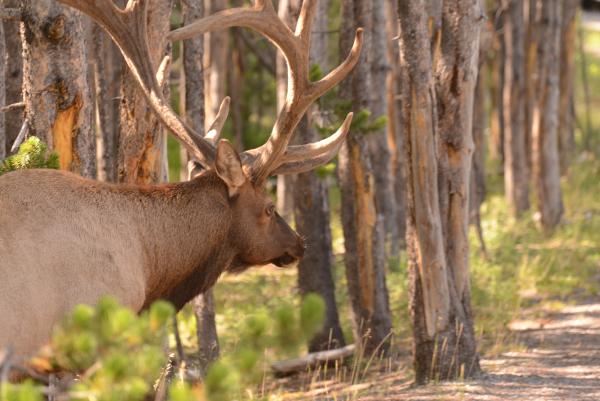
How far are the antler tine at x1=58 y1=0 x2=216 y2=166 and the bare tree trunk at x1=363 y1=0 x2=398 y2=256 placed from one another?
668cm

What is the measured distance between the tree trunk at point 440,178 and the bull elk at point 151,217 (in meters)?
1.52

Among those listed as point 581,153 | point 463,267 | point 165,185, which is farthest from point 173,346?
point 581,153

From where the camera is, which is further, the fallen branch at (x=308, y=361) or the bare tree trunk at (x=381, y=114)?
the bare tree trunk at (x=381, y=114)

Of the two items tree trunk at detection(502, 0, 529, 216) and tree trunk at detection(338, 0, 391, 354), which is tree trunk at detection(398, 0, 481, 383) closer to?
tree trunk at detection(338, 0, 391, 354)

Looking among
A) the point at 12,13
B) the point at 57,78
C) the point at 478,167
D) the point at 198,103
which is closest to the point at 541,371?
the point at 198,103

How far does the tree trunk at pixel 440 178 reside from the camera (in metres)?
9.12

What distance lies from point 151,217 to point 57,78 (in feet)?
Result: 4.74

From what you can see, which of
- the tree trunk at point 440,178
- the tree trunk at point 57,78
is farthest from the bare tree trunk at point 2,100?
the tree trunk at point 440,178

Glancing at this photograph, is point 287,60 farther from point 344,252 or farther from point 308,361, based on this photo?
point 344,252

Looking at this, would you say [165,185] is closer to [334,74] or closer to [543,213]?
[334,74]

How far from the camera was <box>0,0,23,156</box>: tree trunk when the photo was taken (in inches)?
408

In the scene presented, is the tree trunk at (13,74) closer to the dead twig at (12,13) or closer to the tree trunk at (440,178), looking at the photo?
the dead twig at (12,13)

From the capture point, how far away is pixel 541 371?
387 inches

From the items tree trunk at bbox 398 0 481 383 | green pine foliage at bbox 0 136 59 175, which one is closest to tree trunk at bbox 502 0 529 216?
tree trunk at bbox 398 0 481 383
